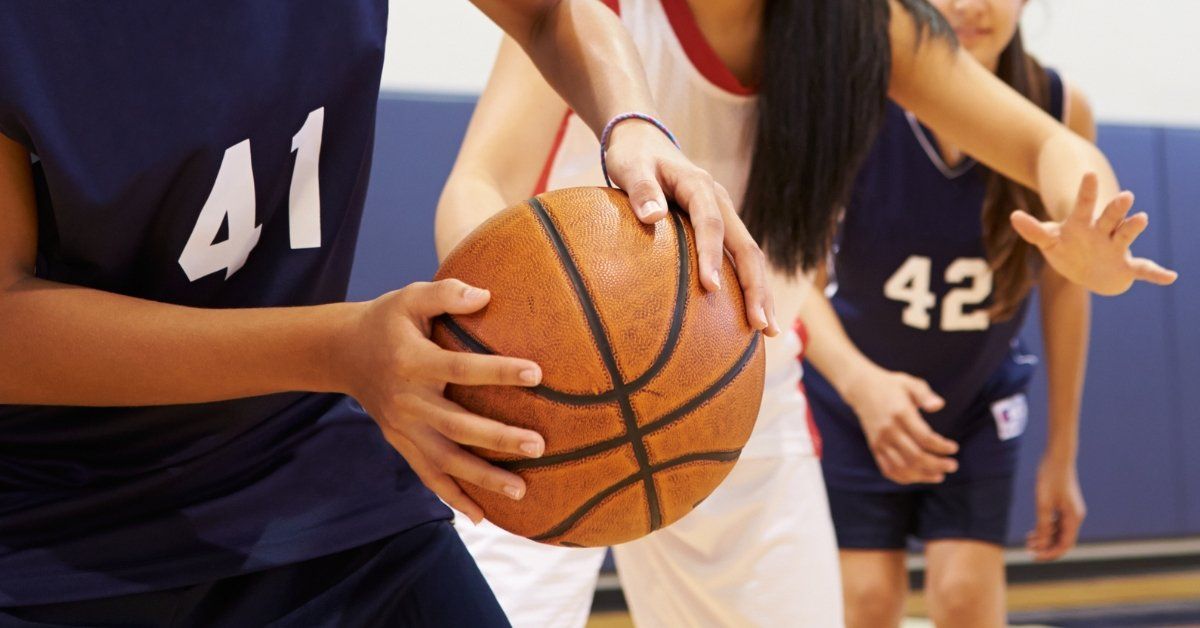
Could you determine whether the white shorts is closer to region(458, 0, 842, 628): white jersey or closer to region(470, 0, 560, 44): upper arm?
region(458, 0, 842, 628): white jersey

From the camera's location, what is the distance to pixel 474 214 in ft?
5.92

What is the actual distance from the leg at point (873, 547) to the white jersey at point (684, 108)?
1328 mm

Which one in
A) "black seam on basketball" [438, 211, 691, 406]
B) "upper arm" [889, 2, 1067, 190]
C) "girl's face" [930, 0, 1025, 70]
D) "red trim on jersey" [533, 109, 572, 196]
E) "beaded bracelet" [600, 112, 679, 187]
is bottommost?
"black seam on basketball" [438, 211, 691, 406]

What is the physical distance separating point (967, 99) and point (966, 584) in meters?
1.45

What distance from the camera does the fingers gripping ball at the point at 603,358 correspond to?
1.20m

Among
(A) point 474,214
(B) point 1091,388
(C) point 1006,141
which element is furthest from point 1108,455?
(A) point 474,214

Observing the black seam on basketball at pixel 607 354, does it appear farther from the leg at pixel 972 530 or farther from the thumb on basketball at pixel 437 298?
the leg at pixel 972 530

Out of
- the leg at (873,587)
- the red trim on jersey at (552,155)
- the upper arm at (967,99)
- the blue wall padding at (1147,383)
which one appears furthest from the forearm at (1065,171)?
the blue wall padding at (1147,383)

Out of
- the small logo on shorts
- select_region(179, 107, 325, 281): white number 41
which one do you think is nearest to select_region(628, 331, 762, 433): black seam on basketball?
select_region(179, 107, 325, 281): white number 41

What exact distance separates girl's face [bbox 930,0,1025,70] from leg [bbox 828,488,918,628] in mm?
Result: 1160

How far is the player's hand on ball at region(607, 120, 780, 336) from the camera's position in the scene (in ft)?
4.21

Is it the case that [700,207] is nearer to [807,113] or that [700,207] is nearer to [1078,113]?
[807,113]

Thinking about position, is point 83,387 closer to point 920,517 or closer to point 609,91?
point 609,91

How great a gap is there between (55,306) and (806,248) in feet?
4.20
